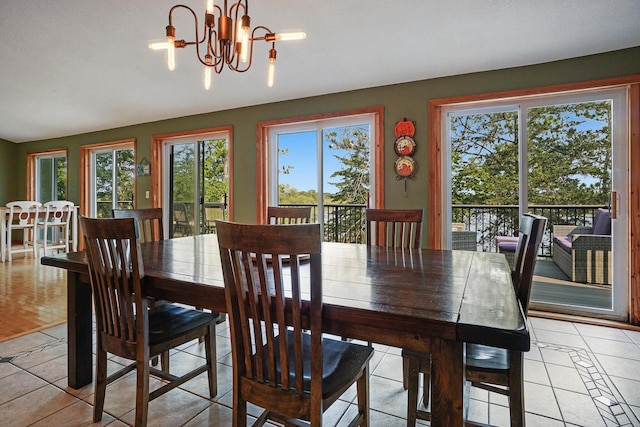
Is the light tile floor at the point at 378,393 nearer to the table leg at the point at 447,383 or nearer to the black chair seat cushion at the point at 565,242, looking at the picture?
the table leg at the point at 447,383

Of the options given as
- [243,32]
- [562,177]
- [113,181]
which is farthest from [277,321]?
[113,181]

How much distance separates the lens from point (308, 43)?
304cm

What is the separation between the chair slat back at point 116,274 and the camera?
140 cm

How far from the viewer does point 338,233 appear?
4523 millimetres

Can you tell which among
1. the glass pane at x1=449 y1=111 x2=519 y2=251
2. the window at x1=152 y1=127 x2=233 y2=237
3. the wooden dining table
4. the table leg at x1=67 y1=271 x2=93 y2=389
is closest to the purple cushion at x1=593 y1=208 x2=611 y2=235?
the glass pane at x1=449 y1=111 x2=519 y2=251

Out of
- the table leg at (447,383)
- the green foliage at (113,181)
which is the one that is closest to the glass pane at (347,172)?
the table leg at (447,383)

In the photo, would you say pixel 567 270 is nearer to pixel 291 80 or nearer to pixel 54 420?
pixel 291 80

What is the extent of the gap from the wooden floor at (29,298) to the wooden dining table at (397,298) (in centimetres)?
134

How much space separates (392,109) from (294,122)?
3.99ft

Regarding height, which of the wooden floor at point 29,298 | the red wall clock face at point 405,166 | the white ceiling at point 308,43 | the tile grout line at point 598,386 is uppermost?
the white ceiling at point 308,43

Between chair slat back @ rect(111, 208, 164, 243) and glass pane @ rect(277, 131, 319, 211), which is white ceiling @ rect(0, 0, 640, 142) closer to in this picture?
glass pane @ rect(277, 131, 319, 211)

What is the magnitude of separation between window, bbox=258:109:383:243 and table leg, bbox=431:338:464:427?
2773 millimetres

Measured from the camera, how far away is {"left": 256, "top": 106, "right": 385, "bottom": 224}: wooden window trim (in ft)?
12.0

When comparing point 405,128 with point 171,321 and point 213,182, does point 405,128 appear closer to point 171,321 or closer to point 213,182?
point 171,321
